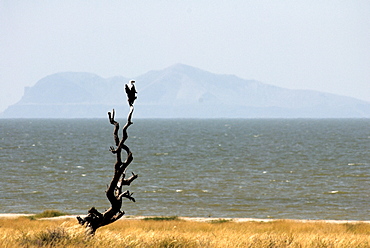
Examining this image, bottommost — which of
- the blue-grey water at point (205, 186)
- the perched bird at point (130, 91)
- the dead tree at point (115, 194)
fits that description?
the blue-grey water at point (205, 186)

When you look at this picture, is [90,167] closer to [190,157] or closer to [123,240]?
[190,157]

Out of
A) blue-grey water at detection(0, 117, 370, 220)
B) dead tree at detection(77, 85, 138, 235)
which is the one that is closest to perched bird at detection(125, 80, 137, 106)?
dead tree at detection(77, 85, 138, 235)

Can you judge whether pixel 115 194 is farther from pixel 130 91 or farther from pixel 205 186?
pixel 205 186

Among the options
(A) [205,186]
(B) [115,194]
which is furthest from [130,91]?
(A) [205,186]

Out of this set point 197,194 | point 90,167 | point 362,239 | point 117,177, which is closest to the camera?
point 117,177

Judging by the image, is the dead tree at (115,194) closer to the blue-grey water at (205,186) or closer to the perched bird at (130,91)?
the perched bird at (130,91)

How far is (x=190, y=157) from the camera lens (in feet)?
227

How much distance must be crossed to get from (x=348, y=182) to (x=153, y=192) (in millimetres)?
15479

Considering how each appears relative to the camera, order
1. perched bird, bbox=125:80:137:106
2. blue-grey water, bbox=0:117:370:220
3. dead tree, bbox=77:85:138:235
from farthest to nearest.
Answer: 1. blue-grey water, bbox=0:117:370:220
2. dead tree, bbox=77:85:138:235
3. perched bird, bbox=125:80:137:106

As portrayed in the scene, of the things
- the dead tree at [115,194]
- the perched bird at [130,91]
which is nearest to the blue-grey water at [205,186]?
the dead tree at [115,194]

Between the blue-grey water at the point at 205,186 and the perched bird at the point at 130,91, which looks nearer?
the perched bird at the point at 130,91

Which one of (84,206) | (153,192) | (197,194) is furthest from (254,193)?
(84,206)

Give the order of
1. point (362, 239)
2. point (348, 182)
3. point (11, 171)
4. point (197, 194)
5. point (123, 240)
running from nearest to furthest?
point (123, 240) < point (362, 239) < point (197, 194) < point (348, 182) < point (11, 171)

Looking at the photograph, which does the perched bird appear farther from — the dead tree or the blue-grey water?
the blue-grey water
